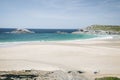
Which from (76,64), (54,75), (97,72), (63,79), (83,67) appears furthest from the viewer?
(76,64)

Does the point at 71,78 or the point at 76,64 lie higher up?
the point at 71,78

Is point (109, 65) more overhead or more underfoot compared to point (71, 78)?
more underfoot

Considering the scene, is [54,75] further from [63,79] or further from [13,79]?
[13,79]

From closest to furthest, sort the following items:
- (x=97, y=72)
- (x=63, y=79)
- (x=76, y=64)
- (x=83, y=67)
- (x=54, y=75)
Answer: (x=63, y=79) → (x=54, y=75) → (x=97, y=72) → (x=83, y=67) → (x=76, y=64)

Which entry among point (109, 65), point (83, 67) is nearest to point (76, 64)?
point (83, 67)

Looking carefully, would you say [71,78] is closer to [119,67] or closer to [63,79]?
[63,79]

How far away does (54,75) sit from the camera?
10.0 m

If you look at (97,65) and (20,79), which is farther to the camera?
(97,65)

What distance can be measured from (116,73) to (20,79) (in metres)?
9.90

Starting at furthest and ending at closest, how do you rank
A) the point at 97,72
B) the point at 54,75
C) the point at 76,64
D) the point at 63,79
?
1. the point at 76,64
2. the point at 97,72
3. the point at 54,75
4. the point at 63,79

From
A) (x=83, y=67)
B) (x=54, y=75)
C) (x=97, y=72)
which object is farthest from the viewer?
(x=83, y=67)

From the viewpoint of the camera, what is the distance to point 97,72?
54.1 ft

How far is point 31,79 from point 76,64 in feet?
35.9

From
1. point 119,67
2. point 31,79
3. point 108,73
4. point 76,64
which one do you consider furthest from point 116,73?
point 31,79
